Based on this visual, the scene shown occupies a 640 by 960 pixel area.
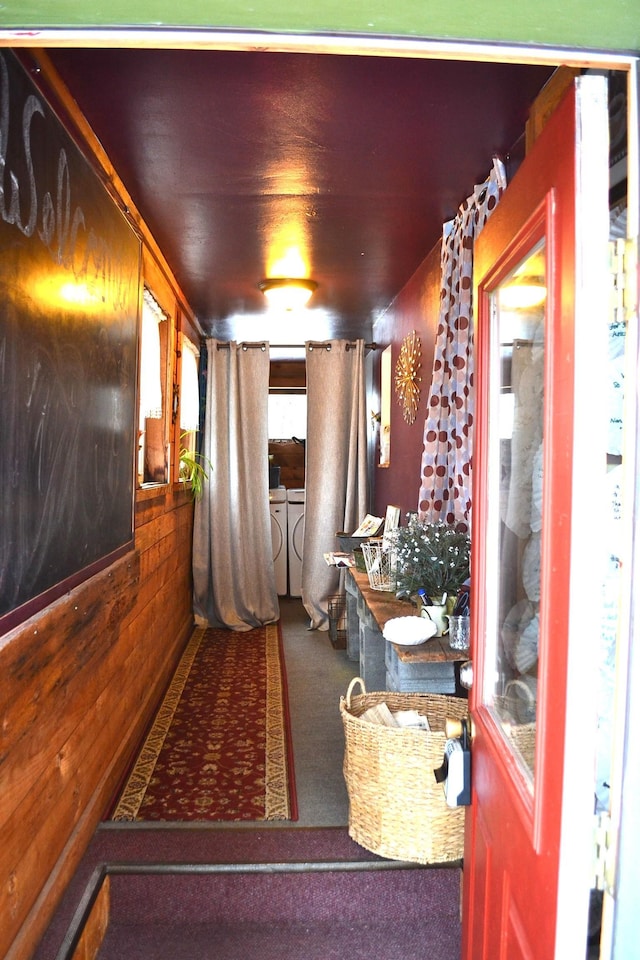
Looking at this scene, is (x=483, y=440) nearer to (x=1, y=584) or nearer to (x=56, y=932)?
(x=1, y=584)

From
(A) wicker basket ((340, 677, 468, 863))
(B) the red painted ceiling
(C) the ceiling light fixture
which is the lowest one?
(A) wicker basket ((340, 677, 468, 863))

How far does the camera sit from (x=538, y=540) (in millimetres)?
1112

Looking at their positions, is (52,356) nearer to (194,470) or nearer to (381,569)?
(381,569)

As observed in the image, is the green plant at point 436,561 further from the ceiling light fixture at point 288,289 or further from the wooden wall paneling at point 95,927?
the ceiling light fixture at point 288,289

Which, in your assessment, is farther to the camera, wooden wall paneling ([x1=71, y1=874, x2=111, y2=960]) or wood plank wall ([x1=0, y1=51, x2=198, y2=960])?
wooden wall paneling ([x1=71, y1=874, x2=111, y2=960])

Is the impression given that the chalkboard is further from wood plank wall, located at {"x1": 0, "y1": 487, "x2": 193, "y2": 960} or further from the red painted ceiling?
the red painted ceiling

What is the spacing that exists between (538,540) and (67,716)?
1.56 m

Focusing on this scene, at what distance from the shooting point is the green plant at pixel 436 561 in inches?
106

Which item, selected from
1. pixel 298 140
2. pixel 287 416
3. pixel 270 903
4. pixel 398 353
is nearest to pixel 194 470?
pixel 398 353

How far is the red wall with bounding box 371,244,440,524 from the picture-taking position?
12.1 ft

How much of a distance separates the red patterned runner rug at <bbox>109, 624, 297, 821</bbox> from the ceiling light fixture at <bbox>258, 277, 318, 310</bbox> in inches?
91.7

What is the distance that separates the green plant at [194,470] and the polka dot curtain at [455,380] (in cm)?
242

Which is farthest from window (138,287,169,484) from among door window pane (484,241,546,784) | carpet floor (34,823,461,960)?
door window pane (484,241,546,784)

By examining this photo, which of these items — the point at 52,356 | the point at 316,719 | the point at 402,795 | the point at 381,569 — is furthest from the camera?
the point at 316,719
